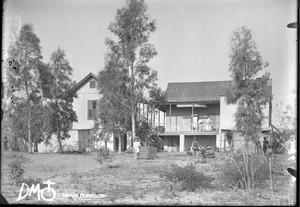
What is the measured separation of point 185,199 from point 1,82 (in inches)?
96.3

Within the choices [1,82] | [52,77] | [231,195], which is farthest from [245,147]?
[1,82]

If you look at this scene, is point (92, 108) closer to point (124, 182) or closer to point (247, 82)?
point (124, 182)

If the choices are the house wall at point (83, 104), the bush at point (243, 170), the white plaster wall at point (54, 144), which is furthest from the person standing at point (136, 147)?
the bush at point (243, 170)

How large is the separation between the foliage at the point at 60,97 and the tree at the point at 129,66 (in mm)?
443

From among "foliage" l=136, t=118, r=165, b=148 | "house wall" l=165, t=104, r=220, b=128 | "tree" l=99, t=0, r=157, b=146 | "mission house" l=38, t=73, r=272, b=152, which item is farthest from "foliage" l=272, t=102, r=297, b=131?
"tree" l=99, t=0, r=157, b=146

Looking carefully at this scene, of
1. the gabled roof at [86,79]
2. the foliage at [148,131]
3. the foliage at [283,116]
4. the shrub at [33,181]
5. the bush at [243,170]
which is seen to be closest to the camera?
the foliage at [283,116]

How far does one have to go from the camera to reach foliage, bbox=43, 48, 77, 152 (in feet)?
17.3

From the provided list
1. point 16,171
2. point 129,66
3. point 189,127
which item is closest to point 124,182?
point 189,127

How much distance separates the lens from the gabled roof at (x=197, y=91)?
16.4 ft

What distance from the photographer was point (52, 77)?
214 inches

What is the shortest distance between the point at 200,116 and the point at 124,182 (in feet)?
4.37

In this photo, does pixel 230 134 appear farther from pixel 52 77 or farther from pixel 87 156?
pixel 52 77

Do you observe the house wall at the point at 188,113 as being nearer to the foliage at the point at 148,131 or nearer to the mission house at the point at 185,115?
the mission house at the point at 185,115

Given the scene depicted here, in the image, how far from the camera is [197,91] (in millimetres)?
5094
